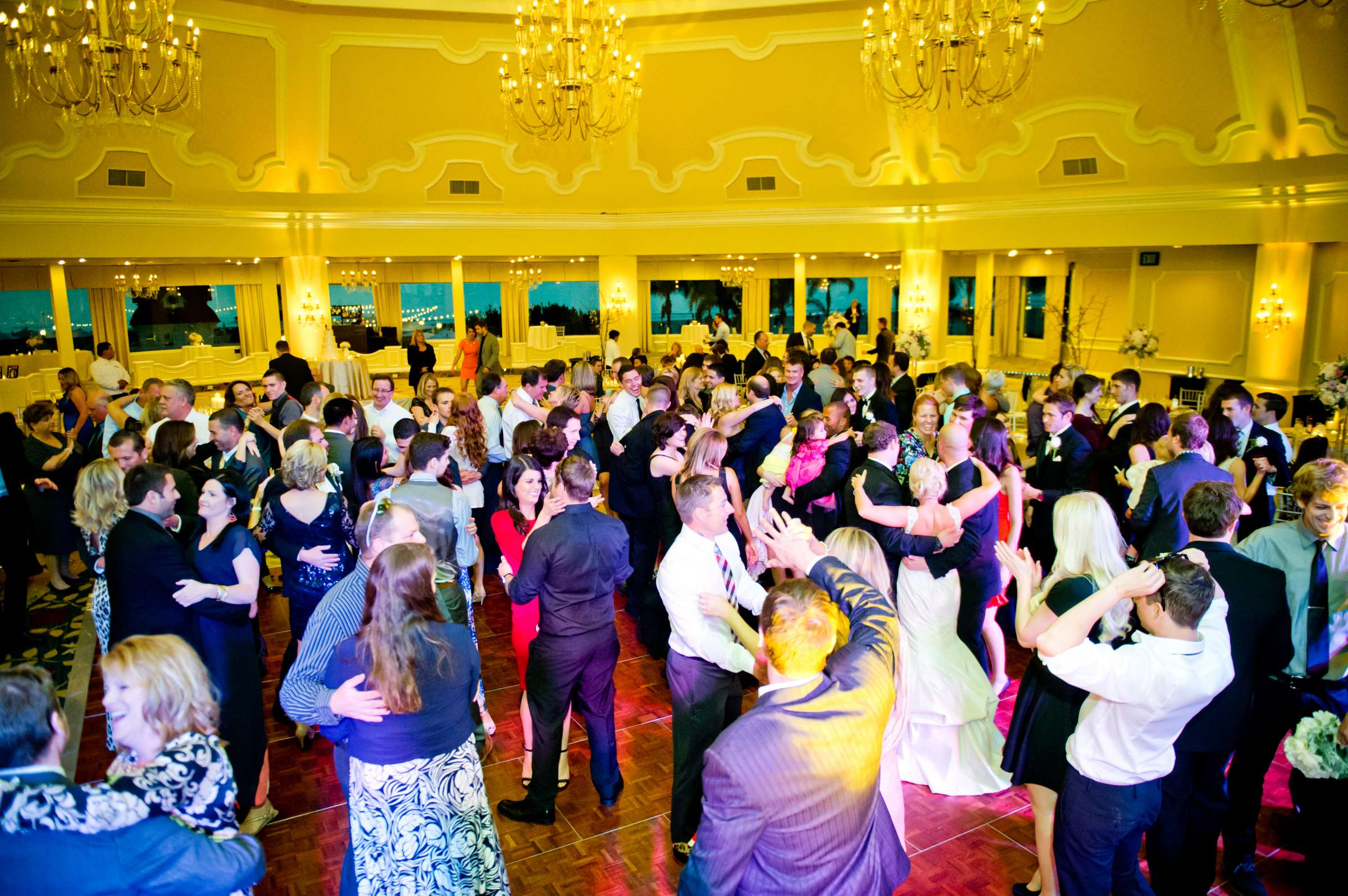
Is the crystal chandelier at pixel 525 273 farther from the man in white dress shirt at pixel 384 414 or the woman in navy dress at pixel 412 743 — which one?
the woman in navy dress at pixel 412 743

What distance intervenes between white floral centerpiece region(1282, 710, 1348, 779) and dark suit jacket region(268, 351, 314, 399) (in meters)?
9.81

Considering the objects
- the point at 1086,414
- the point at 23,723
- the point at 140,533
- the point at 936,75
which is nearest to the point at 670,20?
the point at 936,75

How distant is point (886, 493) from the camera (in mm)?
4078

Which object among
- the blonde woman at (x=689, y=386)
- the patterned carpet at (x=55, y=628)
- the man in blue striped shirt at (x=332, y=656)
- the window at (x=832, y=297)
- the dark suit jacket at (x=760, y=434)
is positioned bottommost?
the patterned carpet at (x=55, y=628)

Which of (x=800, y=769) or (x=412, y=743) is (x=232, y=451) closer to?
(x=412, y=743)

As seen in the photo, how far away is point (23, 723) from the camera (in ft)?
6.08

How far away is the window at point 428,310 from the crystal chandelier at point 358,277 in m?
0.77

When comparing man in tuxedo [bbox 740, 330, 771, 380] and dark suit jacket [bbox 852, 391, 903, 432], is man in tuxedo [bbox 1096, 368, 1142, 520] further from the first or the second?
man in tuxedo [bbox 740, 330, 771, 380]

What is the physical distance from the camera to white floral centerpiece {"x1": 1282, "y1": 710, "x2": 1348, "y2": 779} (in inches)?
108

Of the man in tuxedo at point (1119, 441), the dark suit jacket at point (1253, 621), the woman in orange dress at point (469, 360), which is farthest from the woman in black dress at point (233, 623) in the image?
the woman in orange dress at point (469, 360)

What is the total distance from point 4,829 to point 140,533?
170 centimetres

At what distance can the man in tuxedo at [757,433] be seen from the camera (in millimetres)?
5801

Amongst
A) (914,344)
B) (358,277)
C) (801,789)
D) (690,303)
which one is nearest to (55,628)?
(801,789)

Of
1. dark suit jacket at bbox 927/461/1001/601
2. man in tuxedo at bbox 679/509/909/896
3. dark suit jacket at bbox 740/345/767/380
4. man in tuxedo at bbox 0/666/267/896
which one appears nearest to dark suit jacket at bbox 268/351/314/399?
dark suit jacket at bbox 740/345/767/380
